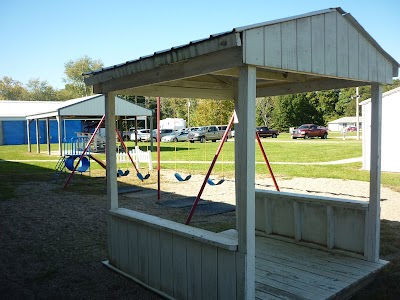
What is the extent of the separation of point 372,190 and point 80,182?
33.8 feet

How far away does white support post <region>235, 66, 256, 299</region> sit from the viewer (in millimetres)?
2963

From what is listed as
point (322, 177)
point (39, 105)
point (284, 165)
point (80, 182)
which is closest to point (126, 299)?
point (80, 182)

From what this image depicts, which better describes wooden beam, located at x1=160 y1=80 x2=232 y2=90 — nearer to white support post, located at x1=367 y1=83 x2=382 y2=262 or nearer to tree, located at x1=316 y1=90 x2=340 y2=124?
white support post, located at x1=367 y1=83 x2=382 y2=262

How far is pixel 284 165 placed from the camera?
54.0ft

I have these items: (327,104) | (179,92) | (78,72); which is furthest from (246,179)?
(78,72)

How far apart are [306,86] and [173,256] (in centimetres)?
280

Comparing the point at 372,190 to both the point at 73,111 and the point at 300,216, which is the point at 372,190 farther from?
the point at 73,111

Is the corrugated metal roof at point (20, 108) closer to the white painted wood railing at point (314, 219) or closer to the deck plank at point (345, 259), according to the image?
the white painted wood railing at point (314, 219)

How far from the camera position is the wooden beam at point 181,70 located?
301cm

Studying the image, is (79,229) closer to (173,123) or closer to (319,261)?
(319,261)

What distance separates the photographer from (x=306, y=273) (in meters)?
4.19

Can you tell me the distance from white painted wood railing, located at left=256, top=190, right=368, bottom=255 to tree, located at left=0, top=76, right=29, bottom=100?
318 feet

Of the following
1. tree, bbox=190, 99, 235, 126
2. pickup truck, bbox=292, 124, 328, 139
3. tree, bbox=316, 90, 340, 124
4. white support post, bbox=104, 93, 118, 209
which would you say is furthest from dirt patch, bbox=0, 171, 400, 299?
tree, bbox=316, 90, 340, 124

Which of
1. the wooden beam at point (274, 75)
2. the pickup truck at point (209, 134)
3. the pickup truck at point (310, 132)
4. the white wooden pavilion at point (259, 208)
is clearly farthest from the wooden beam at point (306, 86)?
A: the pickup truck at point (310, 132)
